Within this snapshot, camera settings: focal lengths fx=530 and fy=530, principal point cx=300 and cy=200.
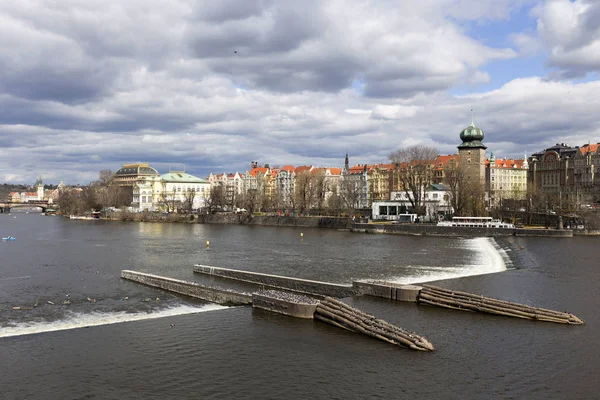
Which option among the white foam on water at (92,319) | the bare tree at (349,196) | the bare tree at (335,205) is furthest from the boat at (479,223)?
the white foam on water at (92,319)

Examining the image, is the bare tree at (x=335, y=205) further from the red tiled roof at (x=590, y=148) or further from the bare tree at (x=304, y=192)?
the red tiled roof at (x=590, y=148)

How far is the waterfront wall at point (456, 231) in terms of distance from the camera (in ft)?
277

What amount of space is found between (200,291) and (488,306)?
16160 millimetres

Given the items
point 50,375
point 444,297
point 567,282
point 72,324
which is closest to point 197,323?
point 72,324

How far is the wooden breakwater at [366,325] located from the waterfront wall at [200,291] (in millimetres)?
5594

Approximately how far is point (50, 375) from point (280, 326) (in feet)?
33.2

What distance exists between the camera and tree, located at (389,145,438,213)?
109738mm

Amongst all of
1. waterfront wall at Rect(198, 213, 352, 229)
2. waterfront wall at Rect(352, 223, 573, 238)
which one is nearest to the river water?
waterfront wall at Rect(352, 223, 573, 238)

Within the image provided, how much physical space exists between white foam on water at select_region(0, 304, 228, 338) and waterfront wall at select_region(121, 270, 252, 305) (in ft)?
2.66

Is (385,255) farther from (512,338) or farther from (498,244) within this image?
(512,338)

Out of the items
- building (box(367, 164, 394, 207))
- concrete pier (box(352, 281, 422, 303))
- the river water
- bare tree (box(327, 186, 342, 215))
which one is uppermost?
building (box(367, 164, 394, 207))

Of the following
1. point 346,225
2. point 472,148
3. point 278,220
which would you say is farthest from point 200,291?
point 472,148

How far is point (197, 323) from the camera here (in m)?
25.6

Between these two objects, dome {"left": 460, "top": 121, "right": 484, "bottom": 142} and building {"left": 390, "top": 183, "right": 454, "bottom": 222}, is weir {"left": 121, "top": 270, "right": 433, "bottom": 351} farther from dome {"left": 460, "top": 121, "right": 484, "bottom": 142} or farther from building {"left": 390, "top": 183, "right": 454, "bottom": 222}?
dome {"left": 460, "top": 121, "right": 484, "bottom": 142}
